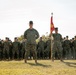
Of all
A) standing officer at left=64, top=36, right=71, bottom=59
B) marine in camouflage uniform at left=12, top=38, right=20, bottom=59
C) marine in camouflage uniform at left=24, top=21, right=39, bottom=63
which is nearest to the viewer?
marine in camouflage uniform at left=24, top=21, right=39, bottom=63

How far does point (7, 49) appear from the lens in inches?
985

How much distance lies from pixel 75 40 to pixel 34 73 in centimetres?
1318

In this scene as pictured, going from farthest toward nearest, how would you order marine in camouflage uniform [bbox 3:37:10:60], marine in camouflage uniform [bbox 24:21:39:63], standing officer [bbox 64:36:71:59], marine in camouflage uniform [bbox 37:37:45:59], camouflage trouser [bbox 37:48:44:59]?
1. camouflage trouser [bbox 37:48:44:59]
2. marine in camouflage uniform [bbox 37:37:45:59]
3. standing officer [bbox 64:36:71:59]
4. marine in camouflage uniform [bbox 3:37:10:60]
5. marine in camouflage uniform [bbox 24:21:39:63]

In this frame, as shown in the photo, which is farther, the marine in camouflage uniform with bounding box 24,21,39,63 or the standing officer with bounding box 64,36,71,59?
the standing officer with bounding box 64,36,71,59

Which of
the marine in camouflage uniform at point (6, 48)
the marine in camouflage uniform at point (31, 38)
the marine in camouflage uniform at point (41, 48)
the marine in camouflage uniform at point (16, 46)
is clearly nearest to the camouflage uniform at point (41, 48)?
the marine in camouflage uniform at point (41, 48)

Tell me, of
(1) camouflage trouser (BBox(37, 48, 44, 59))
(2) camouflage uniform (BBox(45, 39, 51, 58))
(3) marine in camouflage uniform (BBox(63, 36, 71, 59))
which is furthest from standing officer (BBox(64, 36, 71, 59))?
(1) camouflage trouser (BBox(37, 48, 44, 59))

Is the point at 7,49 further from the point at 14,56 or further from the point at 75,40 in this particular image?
the point at 75,40

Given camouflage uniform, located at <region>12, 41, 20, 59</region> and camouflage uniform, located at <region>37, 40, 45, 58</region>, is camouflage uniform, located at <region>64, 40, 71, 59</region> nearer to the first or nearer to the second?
camouflage uniform, located at <region>37, 40, 45, 58</region>

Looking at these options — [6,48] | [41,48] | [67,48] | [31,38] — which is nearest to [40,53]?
[41,48]

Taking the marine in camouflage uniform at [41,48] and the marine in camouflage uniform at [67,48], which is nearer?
the marine in camouflage uniform at [67,48]

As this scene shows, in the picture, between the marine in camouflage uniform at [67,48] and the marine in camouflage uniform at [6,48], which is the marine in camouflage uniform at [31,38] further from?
the marine in camouflage uniform at [67,48]

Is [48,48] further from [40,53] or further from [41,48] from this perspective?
[40,53]

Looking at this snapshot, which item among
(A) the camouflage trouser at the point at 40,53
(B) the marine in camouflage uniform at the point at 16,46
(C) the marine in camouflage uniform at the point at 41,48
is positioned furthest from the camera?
(A) the camouflage trouser at the point at 40,53

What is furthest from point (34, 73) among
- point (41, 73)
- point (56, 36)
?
point (56, 36)
